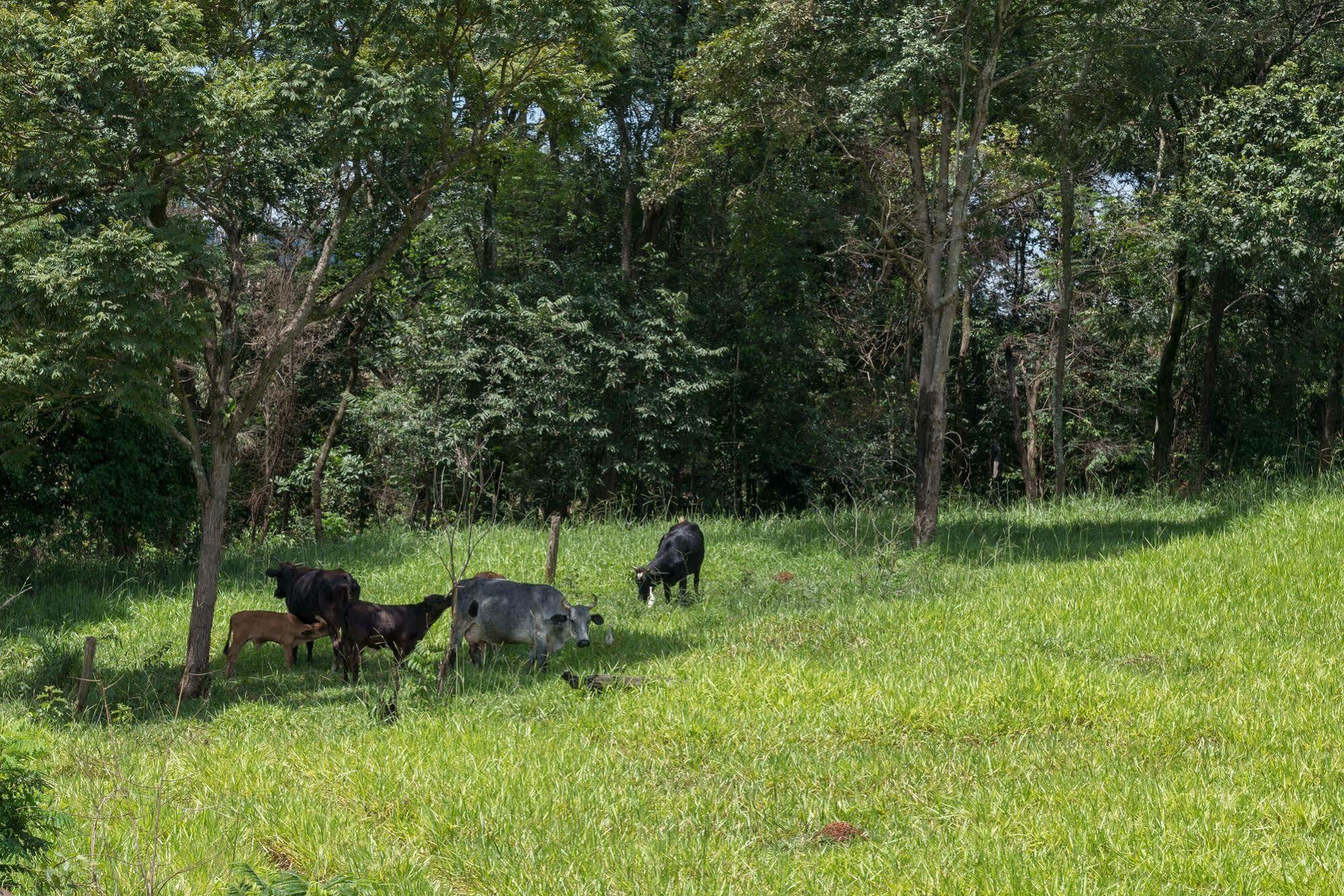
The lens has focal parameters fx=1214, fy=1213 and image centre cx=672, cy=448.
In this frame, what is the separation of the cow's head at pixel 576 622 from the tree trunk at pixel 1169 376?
1676cm

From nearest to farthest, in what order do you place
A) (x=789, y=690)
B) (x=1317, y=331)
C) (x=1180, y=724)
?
(x=1180, y=724) → (x=789, y=690) → (x=1317, y=331)

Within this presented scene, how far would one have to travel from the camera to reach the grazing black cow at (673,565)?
15.3 meters

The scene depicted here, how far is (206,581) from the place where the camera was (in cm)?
1278

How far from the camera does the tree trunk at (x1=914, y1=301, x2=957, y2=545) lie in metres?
18.7

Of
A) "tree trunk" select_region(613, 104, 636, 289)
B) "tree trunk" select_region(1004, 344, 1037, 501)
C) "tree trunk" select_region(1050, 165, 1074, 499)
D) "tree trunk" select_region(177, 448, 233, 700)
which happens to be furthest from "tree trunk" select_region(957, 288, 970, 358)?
"tree trunk" select_region(177, 448, 233, 700)

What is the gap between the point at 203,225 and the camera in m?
12.5

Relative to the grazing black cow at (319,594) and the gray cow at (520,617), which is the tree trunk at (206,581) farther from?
the gray cow at (520,617)

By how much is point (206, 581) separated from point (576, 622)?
3949mm

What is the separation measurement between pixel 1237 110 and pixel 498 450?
55.4 feet

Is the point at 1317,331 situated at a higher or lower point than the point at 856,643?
higher

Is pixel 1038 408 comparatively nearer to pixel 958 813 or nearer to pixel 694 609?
pixel 694 609

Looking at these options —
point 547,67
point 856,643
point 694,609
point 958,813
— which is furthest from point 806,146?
point 958,813

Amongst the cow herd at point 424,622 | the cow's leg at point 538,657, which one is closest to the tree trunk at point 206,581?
the cow herd at point 424,622

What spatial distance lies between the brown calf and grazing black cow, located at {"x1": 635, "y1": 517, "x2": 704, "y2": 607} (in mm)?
3933
